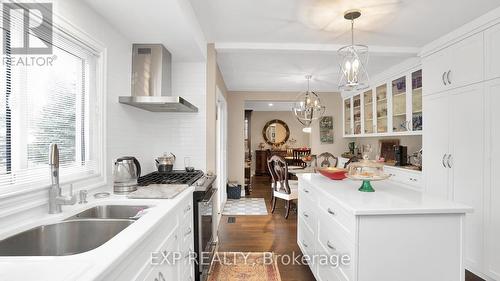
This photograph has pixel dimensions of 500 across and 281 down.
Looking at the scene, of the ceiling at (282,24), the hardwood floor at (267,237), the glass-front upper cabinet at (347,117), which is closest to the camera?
the ceiling at (282,24)

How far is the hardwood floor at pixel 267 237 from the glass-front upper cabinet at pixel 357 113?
2282 millimetres

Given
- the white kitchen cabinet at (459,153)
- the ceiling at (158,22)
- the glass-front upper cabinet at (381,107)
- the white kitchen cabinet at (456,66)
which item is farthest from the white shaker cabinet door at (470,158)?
the ceiling at (158,22)

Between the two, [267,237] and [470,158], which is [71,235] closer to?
[267,237]

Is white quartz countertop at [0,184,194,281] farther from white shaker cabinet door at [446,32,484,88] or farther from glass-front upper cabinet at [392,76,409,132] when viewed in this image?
glass-front upper cabinet at [392,76,409,132]

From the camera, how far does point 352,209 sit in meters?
1.40

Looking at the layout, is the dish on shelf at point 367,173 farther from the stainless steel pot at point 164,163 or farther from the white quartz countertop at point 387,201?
the stainless steel pot at point 164,163

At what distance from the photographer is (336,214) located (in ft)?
5.44

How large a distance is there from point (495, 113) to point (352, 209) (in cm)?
195

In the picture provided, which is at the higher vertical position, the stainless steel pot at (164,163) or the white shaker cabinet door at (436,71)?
the white shaker cabinet door at (436,71)

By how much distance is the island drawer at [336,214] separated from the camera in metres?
1.45

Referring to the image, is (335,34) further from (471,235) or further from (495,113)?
(471,235)

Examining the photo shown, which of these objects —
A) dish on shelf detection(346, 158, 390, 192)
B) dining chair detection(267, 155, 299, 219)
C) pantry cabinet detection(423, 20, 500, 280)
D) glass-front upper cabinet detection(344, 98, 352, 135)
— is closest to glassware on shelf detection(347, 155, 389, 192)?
dish on shelf detection(346, 158, 390, 192)

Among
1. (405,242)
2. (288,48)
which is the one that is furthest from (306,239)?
(288,48)

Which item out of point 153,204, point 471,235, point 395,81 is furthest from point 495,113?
point 153,204
